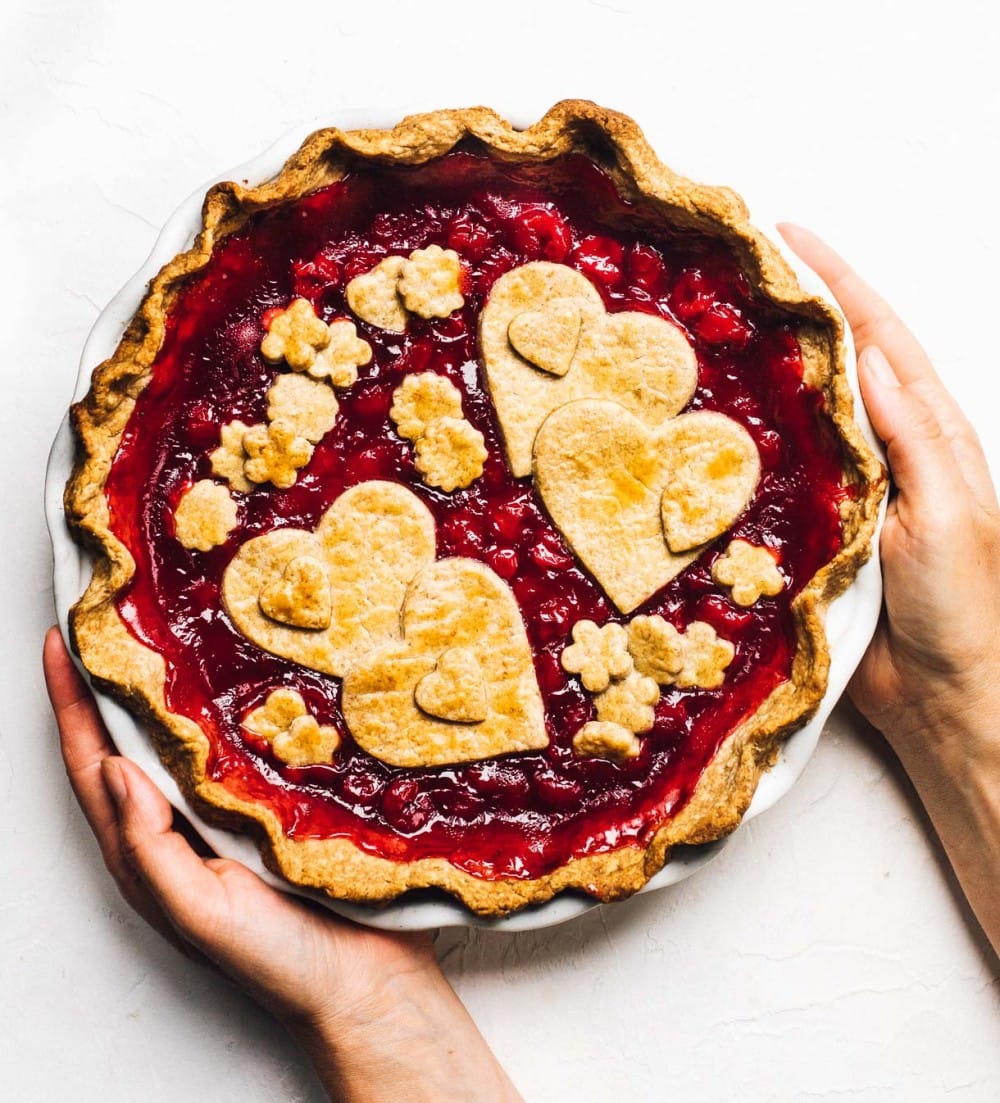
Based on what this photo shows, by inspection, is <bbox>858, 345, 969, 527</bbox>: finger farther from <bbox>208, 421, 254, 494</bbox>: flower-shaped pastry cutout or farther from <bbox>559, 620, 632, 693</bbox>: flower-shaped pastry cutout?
<bbox>208, 421, 254, 494</bbox>: flower-shaped pastry cutout

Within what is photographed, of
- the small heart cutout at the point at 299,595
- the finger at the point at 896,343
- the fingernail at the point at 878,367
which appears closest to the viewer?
the small heart cutout at the point at 299,595

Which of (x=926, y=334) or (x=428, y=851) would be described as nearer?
(x=428, y=851)

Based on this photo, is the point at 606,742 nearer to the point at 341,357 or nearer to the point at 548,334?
the point at 548,334

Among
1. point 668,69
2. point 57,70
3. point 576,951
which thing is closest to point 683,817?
point 576,951

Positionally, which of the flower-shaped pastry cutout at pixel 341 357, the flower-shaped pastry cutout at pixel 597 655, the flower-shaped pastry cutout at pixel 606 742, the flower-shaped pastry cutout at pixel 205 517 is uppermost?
the flower-shaped pastry cutout at pixel 341 357

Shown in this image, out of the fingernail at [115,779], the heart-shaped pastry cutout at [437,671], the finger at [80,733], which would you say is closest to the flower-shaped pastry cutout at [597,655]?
the heart-shaped pastry cutout at [437,671]

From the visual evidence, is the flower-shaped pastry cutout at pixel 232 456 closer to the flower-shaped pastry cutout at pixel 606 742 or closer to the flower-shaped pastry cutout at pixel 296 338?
the flower-shaped pastry cutout at pixel 296 338

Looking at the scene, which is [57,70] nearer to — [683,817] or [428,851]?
[428,851]
